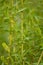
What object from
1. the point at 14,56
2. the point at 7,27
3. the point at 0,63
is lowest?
the point at 0,63

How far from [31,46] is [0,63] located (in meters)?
0.29

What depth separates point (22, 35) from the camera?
6.10 feet

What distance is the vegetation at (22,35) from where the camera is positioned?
1.87 m

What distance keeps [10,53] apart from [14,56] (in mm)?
33

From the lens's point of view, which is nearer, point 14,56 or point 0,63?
point 14,56

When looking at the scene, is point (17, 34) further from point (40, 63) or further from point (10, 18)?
point (40, 63)

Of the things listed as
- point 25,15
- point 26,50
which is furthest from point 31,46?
point 25,15

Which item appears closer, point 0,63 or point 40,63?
point 40,63

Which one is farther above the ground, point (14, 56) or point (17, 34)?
point (17, 34)

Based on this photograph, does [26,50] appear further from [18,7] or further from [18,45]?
[18,7]

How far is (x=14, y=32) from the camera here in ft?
6.19

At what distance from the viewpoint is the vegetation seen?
6.15ft

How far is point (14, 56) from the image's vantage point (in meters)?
1.92

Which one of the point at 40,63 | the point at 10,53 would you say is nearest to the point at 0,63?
the point at 10,53
